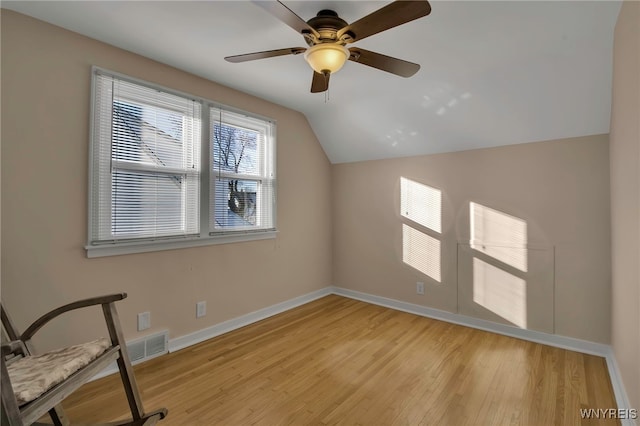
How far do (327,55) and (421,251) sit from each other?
2.53 meters

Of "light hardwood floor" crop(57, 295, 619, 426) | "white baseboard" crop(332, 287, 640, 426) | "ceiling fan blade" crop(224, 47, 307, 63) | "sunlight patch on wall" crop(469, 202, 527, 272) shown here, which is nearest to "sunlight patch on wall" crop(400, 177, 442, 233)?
"sunlight patch on wall" crop(469, 202, 527, 272)

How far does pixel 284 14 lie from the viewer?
1.38 m

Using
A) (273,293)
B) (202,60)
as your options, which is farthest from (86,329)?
(202,60)

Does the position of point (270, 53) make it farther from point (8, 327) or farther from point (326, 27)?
point (8, 327)

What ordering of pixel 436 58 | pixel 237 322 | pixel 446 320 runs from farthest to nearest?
pixel 446 320 < pixel 237 322 < pixel 436 58

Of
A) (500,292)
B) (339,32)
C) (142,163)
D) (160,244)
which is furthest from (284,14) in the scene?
(500,292)

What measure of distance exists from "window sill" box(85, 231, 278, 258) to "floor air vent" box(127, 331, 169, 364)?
70 centimetres

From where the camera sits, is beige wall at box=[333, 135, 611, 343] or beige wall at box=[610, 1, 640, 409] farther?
beige wall at box=[333, 135, 611, 343]

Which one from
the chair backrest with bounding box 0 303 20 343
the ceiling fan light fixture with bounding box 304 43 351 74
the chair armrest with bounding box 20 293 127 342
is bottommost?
the chair backrest with bounding box 0 303 20 343

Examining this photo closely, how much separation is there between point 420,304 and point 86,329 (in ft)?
10.3

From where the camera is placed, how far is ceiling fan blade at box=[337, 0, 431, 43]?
1.26 metres

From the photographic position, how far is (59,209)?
204 centimetres

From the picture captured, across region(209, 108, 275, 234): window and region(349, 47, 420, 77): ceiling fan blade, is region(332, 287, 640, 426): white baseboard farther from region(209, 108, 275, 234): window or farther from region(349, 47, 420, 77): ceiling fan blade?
region(349, 47, 420, 77): ceiling fan blade

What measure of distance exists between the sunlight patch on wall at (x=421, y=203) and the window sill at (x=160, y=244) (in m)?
1.70
